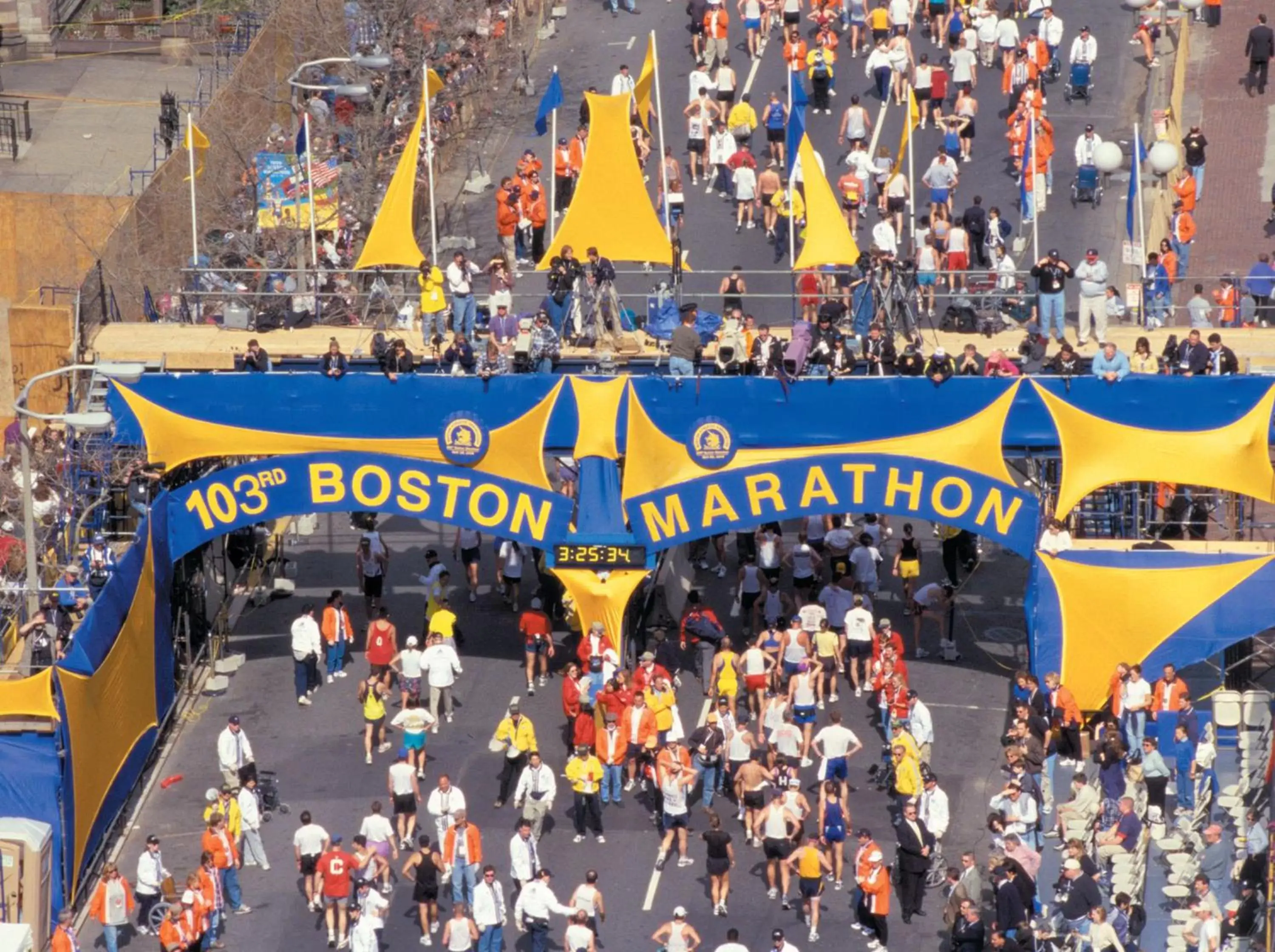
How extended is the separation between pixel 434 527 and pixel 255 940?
503 inches

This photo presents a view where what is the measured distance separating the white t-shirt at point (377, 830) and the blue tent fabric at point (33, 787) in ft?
12.7

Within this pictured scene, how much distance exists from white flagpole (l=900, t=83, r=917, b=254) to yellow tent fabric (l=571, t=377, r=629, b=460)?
285 inches

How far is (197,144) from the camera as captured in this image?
54969 millimetres

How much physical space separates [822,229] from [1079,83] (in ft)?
44.6

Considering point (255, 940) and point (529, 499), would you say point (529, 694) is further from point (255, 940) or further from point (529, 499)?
point (255, 940)

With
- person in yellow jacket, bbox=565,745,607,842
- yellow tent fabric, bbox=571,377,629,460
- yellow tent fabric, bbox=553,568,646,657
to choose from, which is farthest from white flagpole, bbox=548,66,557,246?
person in yellow jacket, bbox=565,745,607,842

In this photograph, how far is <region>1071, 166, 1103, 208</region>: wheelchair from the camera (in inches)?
2280

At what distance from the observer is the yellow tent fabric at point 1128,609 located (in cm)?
4466

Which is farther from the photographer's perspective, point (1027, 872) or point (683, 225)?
point (683, 225)

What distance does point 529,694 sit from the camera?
4669 centimetres

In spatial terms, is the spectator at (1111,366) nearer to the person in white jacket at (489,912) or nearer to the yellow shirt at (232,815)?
the person in white jacket at (489,912)

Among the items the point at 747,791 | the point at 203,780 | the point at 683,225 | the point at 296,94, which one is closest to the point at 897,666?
the point at 747,791

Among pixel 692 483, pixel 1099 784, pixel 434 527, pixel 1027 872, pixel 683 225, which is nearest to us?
pixel 1027 872

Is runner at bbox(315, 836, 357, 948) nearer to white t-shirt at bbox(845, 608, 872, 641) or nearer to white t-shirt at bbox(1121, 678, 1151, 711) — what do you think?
white t-shirt at bbox(845, 608, 872, 641)
